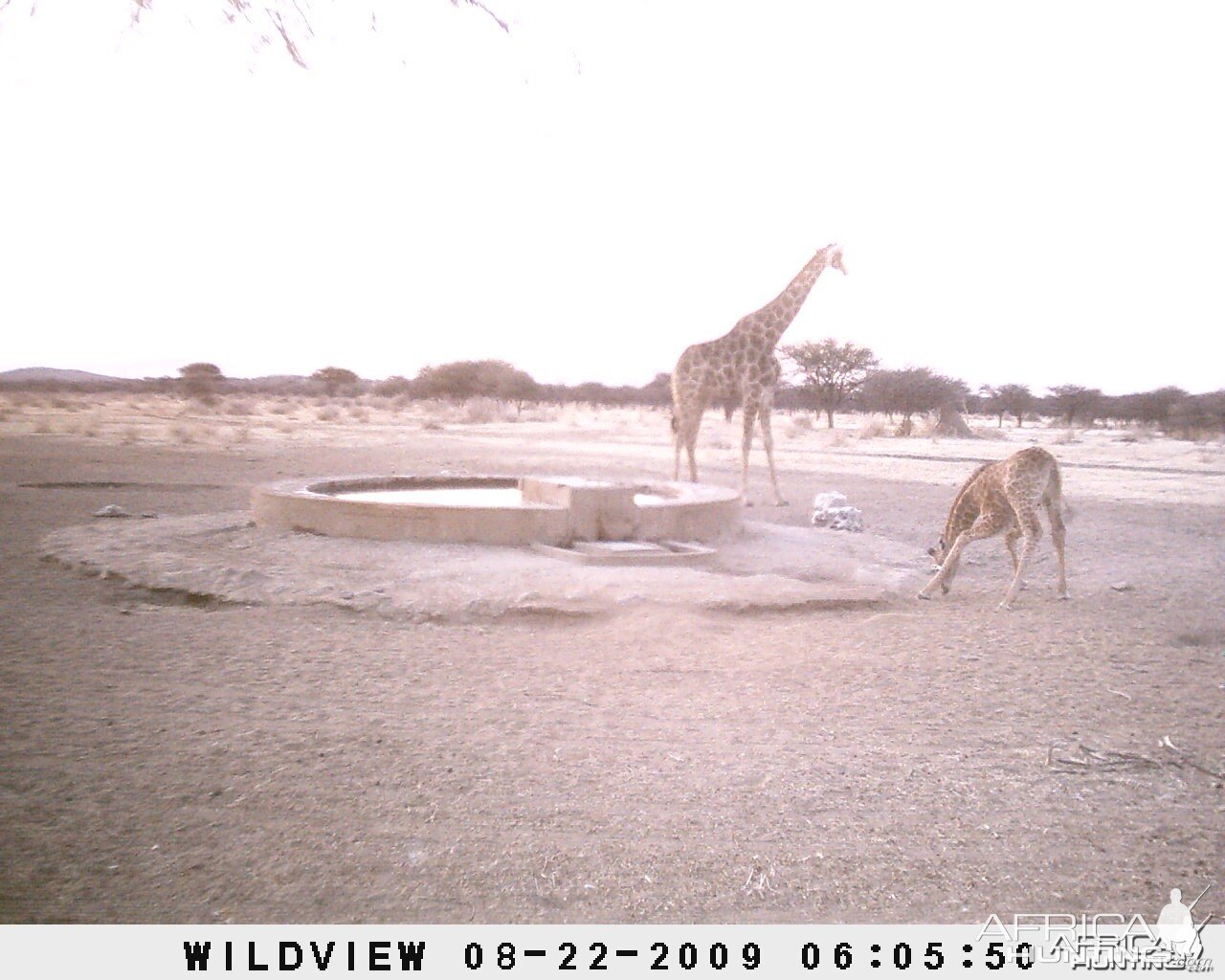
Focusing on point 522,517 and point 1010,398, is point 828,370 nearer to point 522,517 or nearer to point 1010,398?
point 1010,398

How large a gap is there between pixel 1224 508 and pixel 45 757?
7584 mm

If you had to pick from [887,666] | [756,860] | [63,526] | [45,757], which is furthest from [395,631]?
[63,526]

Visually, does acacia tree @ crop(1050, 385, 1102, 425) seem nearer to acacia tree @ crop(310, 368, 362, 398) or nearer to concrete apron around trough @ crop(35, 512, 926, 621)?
concrete apron around trough @ crop(35, 512, 926, 621)

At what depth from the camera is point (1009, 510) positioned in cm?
530

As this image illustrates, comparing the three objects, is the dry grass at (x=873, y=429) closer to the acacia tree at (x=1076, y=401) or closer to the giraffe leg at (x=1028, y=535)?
the acacia tree at (x=1076, y=401)

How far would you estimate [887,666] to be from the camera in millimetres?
3740

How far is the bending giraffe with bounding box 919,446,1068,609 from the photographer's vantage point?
503 cm

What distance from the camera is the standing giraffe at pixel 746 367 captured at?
9125mm

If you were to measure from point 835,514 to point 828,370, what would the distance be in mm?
3488

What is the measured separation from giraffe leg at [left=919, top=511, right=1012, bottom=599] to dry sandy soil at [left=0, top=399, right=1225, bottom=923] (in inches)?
5.9

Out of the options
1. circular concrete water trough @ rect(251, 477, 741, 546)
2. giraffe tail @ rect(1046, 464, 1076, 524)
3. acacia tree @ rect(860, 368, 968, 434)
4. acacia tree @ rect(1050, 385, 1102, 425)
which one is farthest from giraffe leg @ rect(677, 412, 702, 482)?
giraffe tail @ rect(1046, 464, 1076, 524)

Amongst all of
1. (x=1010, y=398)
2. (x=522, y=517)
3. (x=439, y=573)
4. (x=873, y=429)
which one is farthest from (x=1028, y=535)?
(x=873, y=429)

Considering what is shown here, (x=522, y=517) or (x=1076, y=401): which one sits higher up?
(x=1076, y=401)

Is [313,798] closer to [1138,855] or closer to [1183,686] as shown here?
[1138,855]
